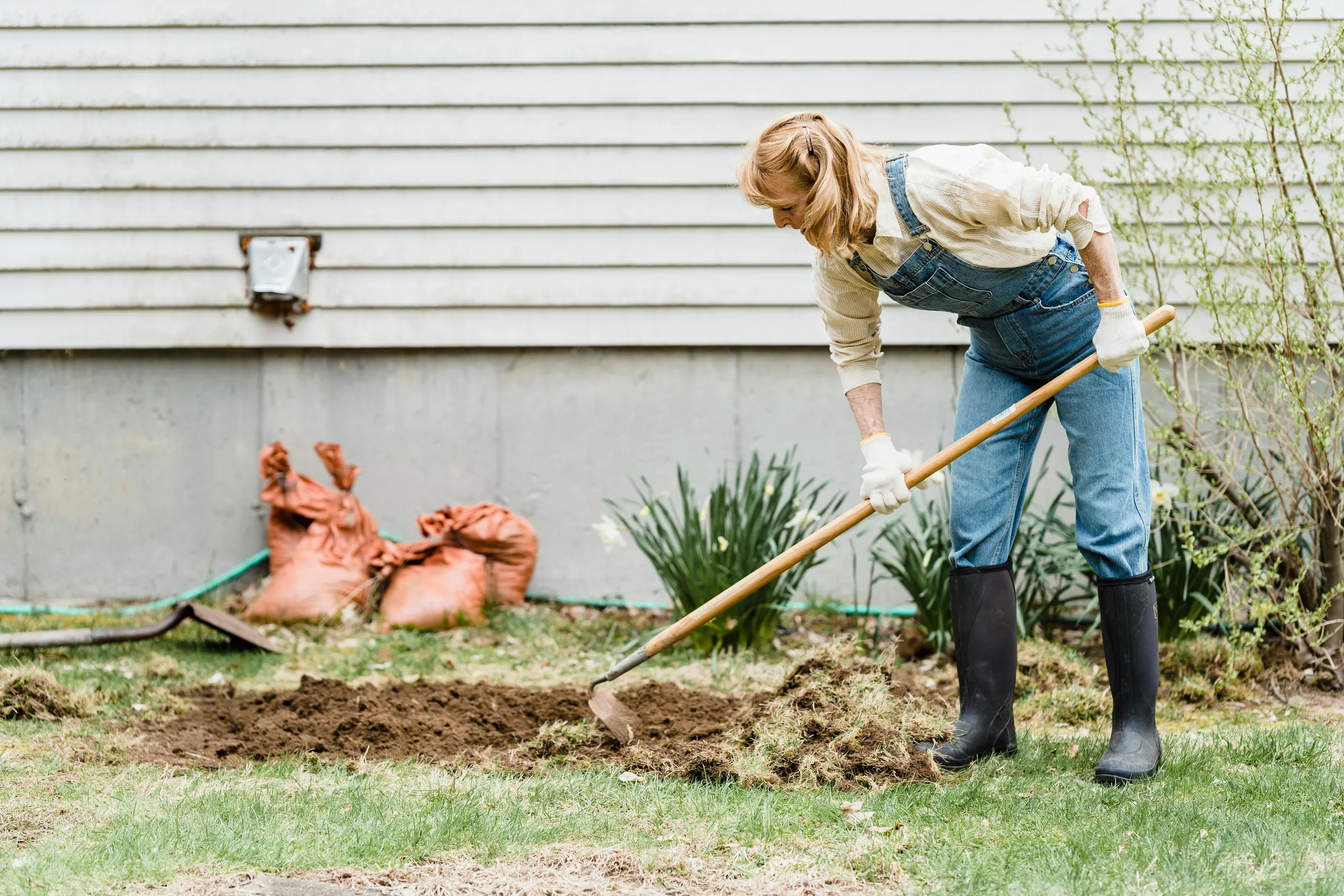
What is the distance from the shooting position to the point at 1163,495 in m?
4.09

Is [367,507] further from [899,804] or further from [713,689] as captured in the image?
[899,804]

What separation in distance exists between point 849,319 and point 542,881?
1525mm

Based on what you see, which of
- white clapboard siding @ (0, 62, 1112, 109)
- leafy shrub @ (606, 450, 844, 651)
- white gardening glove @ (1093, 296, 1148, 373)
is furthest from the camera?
white clapboard siding @ (0, 62, 1112, 109)

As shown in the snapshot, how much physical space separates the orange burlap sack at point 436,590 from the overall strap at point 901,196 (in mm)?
2998

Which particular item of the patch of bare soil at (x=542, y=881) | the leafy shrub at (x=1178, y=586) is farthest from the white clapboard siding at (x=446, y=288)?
the patch of bare soil at (x=542, y=881)

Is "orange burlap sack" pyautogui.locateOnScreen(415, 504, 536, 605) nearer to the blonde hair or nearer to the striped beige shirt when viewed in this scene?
the striped beige shirt

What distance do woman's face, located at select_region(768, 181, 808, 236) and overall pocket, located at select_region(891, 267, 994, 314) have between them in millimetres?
335

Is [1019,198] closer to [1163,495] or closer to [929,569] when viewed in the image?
[1163,495]

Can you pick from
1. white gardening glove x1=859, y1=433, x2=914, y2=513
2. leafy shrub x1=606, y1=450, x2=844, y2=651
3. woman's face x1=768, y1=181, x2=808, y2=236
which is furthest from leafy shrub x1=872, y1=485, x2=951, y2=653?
woman's face x1=768, y1=181, x2=808, y2=236

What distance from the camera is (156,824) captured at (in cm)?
240

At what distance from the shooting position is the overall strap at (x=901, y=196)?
2.54 meters

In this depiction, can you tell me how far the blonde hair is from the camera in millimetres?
2443

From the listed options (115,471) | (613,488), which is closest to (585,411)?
(613,488)

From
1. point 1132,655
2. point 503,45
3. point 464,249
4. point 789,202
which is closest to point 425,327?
point 464,249
